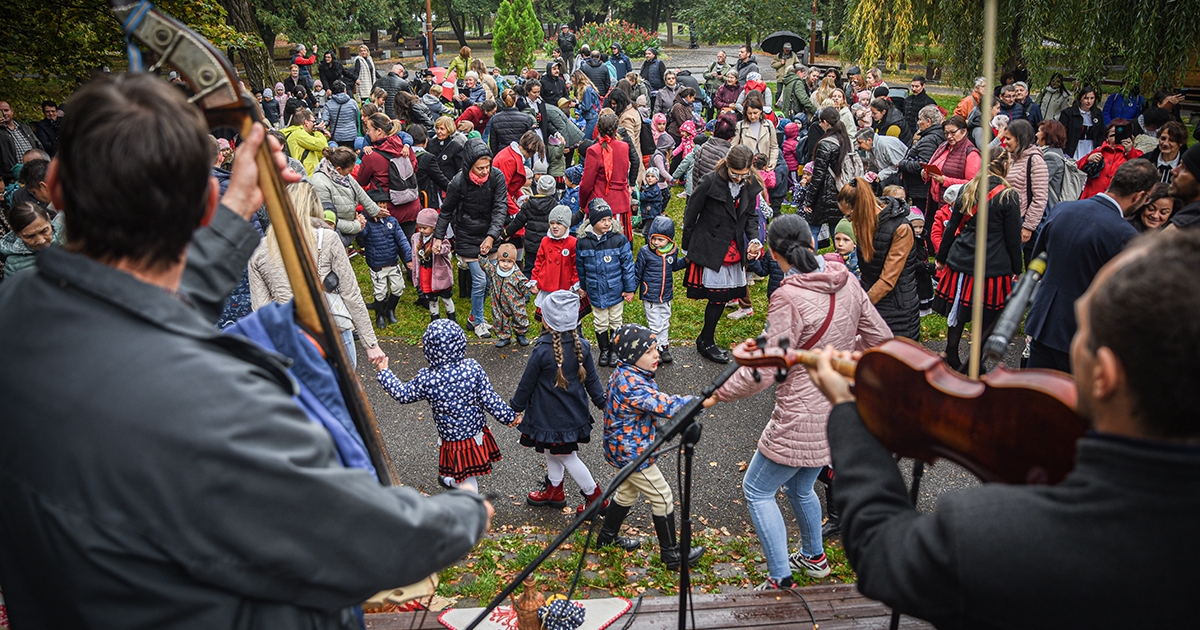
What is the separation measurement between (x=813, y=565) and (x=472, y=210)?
16.3 ft

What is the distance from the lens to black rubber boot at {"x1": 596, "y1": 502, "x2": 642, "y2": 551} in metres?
5.07

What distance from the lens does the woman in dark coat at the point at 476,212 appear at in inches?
325

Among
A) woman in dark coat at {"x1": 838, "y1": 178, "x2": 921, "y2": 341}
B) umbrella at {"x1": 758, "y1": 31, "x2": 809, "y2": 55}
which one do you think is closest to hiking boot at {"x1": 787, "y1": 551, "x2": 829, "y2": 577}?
woman in dark coat at {"x1": 838, "y1": 178, "x2": 921, "y2": 341}

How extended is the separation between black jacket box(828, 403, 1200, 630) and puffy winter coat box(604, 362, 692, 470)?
3077 mm

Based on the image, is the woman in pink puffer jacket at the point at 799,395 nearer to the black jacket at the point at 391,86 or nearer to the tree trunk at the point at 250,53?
the black jacket at the point at 391,86

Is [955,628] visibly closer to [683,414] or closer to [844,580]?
[683,414]

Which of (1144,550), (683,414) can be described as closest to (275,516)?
(1144,550)

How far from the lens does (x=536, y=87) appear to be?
14031 mm

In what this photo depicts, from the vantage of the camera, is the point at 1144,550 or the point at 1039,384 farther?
the point at 1039,384

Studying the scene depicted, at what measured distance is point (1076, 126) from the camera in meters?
12.2

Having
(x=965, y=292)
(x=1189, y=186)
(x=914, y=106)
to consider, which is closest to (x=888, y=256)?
(x=965, y=292)

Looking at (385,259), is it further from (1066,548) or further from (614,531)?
(1066,548)

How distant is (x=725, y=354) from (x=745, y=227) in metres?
1.25

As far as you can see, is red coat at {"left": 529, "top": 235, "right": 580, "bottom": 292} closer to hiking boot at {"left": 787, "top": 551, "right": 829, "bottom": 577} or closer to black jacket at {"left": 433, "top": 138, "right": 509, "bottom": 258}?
black jacket at {"left": 433, "top": 138, "right": 509, "bottom": 258}
